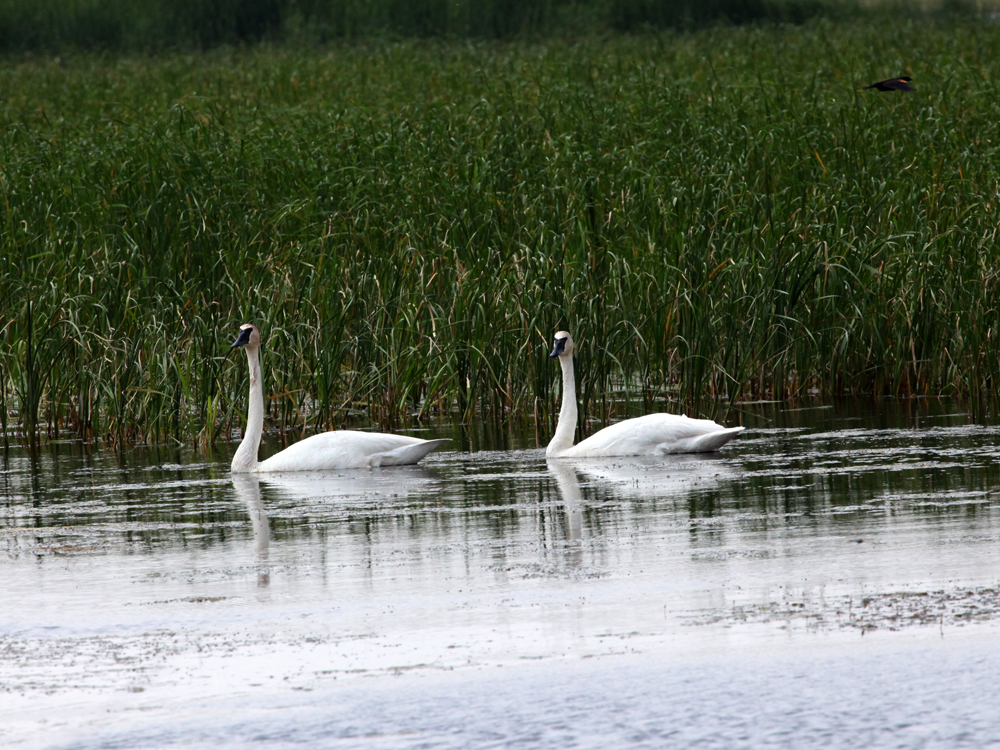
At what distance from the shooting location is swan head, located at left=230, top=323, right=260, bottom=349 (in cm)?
1039

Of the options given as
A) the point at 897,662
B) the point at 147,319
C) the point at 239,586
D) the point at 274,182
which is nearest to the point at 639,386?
the point at 147,319

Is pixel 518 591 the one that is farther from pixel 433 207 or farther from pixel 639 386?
pixel 433 207

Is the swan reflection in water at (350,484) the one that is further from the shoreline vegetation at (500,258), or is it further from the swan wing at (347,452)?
the shoreline vegetation at (500,258)

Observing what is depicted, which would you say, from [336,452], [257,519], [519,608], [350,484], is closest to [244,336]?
[336,452]

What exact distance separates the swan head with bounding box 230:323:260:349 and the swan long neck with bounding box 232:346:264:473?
3 centimetres

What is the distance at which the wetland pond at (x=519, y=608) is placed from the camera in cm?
473

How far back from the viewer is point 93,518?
8359mm

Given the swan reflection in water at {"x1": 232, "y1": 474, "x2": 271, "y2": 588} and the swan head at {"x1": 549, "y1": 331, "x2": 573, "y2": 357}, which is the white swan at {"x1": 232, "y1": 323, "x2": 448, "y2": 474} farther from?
the swan head at {"x1": 549, "y1": 331, "x2": 573, "y2": 357}

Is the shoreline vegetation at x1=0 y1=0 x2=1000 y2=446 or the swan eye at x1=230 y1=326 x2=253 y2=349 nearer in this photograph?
the swan eye at x1=230 y1=326 x2=253 y2=349

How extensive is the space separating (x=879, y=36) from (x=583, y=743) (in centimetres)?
2380

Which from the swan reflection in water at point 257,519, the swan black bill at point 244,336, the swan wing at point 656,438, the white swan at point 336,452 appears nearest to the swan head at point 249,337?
the swan black bill at point 244,336

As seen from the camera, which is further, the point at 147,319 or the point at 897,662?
the point at 147,319

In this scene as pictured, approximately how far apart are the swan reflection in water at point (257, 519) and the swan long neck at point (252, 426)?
96mm

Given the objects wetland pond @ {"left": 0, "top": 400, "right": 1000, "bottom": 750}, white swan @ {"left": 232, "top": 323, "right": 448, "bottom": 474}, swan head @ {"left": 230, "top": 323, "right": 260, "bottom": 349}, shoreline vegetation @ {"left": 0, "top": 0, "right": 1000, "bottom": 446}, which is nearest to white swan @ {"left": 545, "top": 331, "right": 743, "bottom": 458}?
wetland pond @ {"left": 0, "top": 400, "right": 1000, "bottom": 750}
